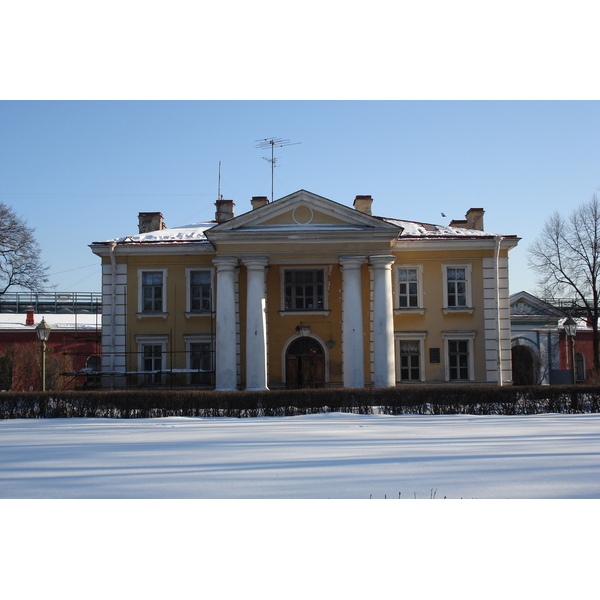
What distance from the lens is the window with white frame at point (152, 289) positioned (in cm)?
2691

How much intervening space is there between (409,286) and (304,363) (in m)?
5.27

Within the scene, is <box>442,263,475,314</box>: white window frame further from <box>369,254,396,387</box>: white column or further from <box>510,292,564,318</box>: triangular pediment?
<box>510,292,564,318</box>: triangular pediment

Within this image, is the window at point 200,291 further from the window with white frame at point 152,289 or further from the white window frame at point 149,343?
the white window frame at point 149,343

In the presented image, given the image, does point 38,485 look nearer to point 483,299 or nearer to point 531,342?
point 483,299

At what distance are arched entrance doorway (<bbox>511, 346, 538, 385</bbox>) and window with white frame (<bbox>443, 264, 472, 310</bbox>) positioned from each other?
1520cm

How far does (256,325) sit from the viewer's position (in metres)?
24.1

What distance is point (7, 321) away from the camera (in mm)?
41438

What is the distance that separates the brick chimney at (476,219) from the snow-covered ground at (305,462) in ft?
54.0

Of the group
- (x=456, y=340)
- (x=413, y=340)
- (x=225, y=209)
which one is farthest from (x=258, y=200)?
(x=456, y=340)

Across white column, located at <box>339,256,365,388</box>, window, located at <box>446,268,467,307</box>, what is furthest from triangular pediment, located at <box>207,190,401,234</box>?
window, located at <box>446,268,467,307</box>

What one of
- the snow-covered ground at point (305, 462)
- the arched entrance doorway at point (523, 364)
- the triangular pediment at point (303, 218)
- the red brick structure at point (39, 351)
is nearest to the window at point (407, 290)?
the triangular pediment at point (303, 218)

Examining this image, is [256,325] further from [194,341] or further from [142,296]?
[142,296]

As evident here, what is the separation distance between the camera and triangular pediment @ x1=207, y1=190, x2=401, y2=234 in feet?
79.4

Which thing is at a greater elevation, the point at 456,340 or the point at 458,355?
the point at 456,340
